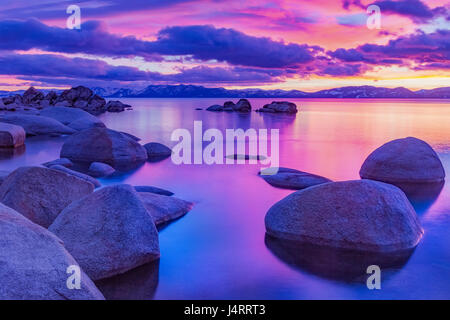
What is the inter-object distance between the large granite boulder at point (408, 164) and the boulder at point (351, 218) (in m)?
4.92

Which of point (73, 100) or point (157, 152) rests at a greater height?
point (73, 100)

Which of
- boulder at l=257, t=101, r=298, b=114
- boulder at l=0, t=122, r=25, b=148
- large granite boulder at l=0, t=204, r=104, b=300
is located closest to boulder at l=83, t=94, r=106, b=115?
boulder at l=257, t=101, r=298, b=114

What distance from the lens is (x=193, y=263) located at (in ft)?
22.8

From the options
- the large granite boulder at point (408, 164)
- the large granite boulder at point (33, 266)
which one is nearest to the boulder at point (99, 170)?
the large granite boulder at point (408, 164)

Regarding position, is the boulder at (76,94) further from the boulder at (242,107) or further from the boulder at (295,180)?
the boulder at (295,180)

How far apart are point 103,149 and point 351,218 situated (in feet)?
37.8

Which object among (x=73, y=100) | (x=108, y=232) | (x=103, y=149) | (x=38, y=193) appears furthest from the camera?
(x=73, y=100)

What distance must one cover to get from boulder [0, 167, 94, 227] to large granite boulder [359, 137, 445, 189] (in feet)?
28.8

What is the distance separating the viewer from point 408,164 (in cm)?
1252

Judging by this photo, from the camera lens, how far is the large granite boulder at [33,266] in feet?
13.2

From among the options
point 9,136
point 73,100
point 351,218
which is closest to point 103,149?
point 9,136

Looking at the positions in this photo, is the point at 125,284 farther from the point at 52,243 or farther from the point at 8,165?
the point at 8,165

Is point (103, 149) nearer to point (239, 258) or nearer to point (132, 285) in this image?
point (239, 258)
